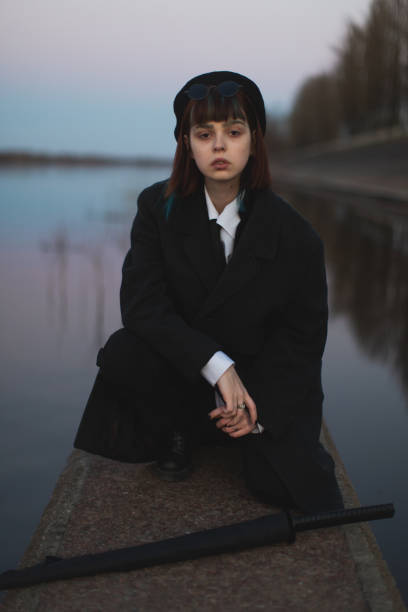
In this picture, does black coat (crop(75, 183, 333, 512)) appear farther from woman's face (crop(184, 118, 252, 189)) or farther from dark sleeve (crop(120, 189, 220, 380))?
woman's face (crop(184, 118, 252, 189))

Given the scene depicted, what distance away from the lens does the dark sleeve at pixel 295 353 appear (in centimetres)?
226

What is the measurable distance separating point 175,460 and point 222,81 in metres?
1.38

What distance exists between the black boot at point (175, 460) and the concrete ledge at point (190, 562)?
0.04 m

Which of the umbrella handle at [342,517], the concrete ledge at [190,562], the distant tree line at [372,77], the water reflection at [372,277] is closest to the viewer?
the concrete ledge at [190,562]

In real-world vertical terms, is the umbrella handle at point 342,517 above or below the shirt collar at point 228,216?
below

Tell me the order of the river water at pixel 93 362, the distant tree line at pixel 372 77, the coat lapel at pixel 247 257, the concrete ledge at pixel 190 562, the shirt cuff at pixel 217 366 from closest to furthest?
the concrete ledge at pixel 190 562 < the shirt cuff at pixel 217 366 < the coat lapel at pixel 247 257 < the river water at pixel 93 362 < the distant tree line at pixel 372 77

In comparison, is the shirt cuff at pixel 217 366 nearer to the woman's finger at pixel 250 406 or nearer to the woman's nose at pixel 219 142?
the woman's finger at pixel 250 406

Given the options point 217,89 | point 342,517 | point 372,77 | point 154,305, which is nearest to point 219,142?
point 217,89

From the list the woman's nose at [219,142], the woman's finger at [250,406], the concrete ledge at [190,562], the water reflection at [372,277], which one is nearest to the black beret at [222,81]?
the woman's nose at [219,142]

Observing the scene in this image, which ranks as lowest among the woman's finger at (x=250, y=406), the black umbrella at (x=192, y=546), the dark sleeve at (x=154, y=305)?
the black umbrella at (x=192, y=546)

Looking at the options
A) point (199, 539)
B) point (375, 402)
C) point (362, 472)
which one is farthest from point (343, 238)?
point (199, 539)

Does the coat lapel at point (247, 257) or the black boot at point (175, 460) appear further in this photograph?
the black boot at point (175, 460)

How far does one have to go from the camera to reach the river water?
8.80 ft

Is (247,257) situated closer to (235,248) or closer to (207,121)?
(235,248)
